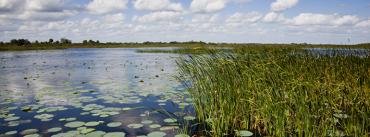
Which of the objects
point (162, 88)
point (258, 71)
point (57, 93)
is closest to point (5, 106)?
point (57, 93)

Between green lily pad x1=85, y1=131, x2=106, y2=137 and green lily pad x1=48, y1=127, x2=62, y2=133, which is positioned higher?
green lily pad x1=85, y1=131, x2=106, y2=137

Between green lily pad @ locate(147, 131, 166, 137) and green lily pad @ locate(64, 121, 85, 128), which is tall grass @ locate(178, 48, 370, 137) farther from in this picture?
green lily pad @ locate(64, 121, 85, 128)

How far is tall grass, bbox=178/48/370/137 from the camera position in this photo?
4.53 m

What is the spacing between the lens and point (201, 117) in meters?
6.47

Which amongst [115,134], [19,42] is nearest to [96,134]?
[115,134]

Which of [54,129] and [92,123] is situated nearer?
[54,129]

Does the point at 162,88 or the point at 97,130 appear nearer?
the point at 97,130

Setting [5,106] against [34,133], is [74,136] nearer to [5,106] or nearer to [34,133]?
[34,133]

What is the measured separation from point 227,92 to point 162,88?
6.15m

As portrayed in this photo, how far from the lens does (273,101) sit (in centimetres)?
511

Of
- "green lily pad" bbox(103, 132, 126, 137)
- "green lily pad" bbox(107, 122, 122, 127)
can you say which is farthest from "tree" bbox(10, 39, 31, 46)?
"green lily pad" bbox(103, 132, 126, 137)

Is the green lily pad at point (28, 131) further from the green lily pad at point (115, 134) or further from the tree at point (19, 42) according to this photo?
the tree at point (19, 42)

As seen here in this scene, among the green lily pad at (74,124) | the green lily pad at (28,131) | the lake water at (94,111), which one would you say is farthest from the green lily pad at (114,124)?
the green lily pad at (28,131)

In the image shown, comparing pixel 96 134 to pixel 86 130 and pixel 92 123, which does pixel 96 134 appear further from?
pixel 92 123
